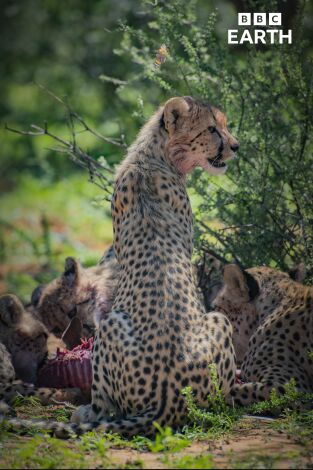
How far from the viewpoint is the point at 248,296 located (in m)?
6.45

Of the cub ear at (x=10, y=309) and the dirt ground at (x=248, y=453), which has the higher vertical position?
the cub ear at (x=10, y=309)

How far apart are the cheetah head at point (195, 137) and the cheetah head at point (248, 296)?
2.30 feet

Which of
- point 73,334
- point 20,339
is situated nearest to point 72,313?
point 73,334

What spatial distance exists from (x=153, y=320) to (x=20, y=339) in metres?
1.73

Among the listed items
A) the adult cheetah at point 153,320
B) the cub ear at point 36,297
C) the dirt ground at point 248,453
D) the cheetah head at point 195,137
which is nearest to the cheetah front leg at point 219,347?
the adult cheetah at point 153,320

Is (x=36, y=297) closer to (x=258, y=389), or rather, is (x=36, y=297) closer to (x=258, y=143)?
(x=258, y=143)

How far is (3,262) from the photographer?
10961 millimetres

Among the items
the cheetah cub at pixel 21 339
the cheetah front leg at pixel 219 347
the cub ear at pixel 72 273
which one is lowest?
the cheetah front leg at pixel 219 347

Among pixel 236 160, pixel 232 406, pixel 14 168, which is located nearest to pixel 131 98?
pixel 14 168

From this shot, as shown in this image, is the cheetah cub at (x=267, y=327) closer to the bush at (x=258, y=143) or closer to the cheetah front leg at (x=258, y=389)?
the cheetah front leg at (x=258, y=389)

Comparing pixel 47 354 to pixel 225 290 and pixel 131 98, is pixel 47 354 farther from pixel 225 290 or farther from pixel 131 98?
pixel 131 98

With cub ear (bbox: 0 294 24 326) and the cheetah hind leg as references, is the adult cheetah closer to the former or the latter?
the cheetah hind leg

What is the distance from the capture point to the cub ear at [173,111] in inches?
239

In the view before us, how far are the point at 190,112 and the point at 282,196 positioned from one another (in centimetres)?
118
